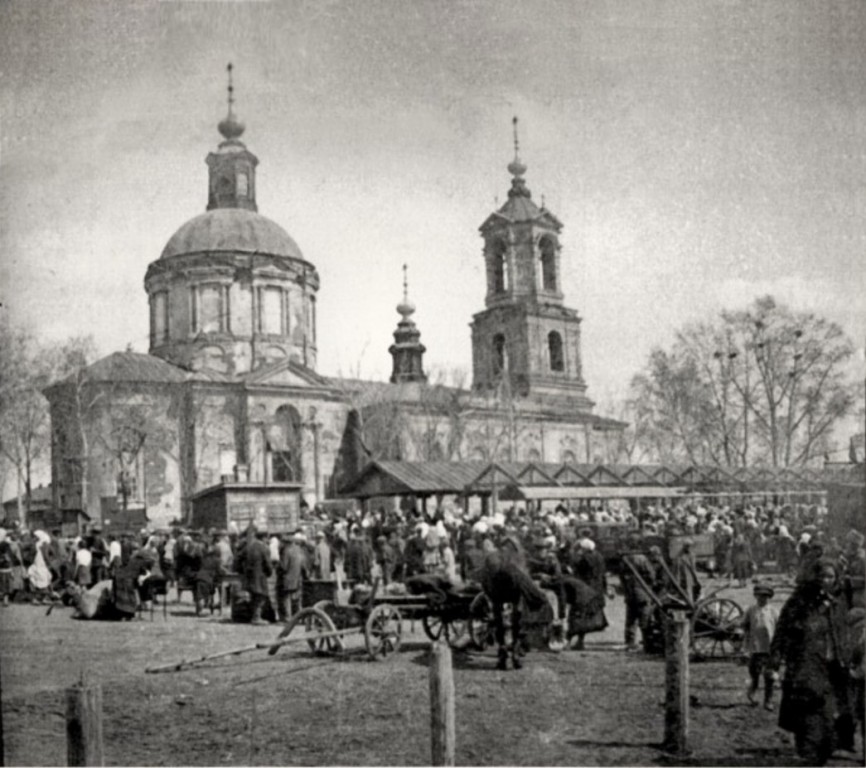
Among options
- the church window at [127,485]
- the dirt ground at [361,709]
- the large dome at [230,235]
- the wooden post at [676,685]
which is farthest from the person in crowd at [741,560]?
the church window at [127,485]

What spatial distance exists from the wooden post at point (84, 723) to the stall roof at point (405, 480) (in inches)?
653

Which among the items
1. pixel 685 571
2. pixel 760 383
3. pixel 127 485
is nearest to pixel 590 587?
pixel 685 571

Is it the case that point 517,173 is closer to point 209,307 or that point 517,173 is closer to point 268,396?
point 209,307

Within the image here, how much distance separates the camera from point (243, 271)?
32562 mm

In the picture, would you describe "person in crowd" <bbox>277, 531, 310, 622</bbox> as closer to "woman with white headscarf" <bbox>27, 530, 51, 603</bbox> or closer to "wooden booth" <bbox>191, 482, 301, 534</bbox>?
"woman with white headscarf" <bbox>27, 530, 51, 603</bbox>

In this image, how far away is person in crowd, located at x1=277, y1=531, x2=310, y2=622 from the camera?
12523 mm

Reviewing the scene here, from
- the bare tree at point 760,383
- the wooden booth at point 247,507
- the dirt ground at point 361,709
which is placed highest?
the bare tree at point 760,383

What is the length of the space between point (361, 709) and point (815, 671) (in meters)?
3.50

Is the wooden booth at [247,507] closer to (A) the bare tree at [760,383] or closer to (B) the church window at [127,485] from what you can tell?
(B) the church window at [127,485]

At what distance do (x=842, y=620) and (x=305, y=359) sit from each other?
103ft

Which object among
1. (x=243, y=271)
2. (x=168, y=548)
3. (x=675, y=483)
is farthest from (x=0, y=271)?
(x=243, y=271)

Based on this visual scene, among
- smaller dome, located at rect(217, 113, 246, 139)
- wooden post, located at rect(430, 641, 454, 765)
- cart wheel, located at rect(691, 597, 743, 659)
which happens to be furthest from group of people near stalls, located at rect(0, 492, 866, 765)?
smaller dome, located at rect(217, 113, 246, 139)

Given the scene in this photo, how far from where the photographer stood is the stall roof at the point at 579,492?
77.9ft

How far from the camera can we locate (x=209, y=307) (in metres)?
30.4
